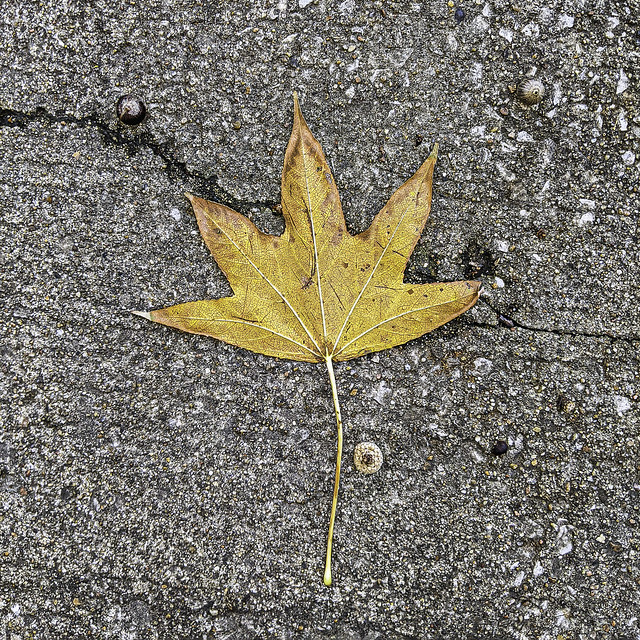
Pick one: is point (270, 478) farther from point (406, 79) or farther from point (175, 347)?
point (406, 79)

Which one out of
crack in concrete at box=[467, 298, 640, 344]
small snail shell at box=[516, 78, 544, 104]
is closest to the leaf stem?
crack in concrete at box=[467, 298, 640, 344]

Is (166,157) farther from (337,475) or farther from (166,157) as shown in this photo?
(337,475)

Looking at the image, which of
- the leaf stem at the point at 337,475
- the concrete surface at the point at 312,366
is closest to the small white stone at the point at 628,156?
the concrete surface at the point at 312,366

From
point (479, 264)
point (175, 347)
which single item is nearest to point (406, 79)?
point (479, 264)

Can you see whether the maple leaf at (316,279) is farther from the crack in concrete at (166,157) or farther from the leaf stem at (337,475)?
the crack in concrete at (166,157)

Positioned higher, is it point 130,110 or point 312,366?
point 130,110

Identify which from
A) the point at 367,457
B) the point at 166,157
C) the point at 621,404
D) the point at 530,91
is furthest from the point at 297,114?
the point at 621,404
